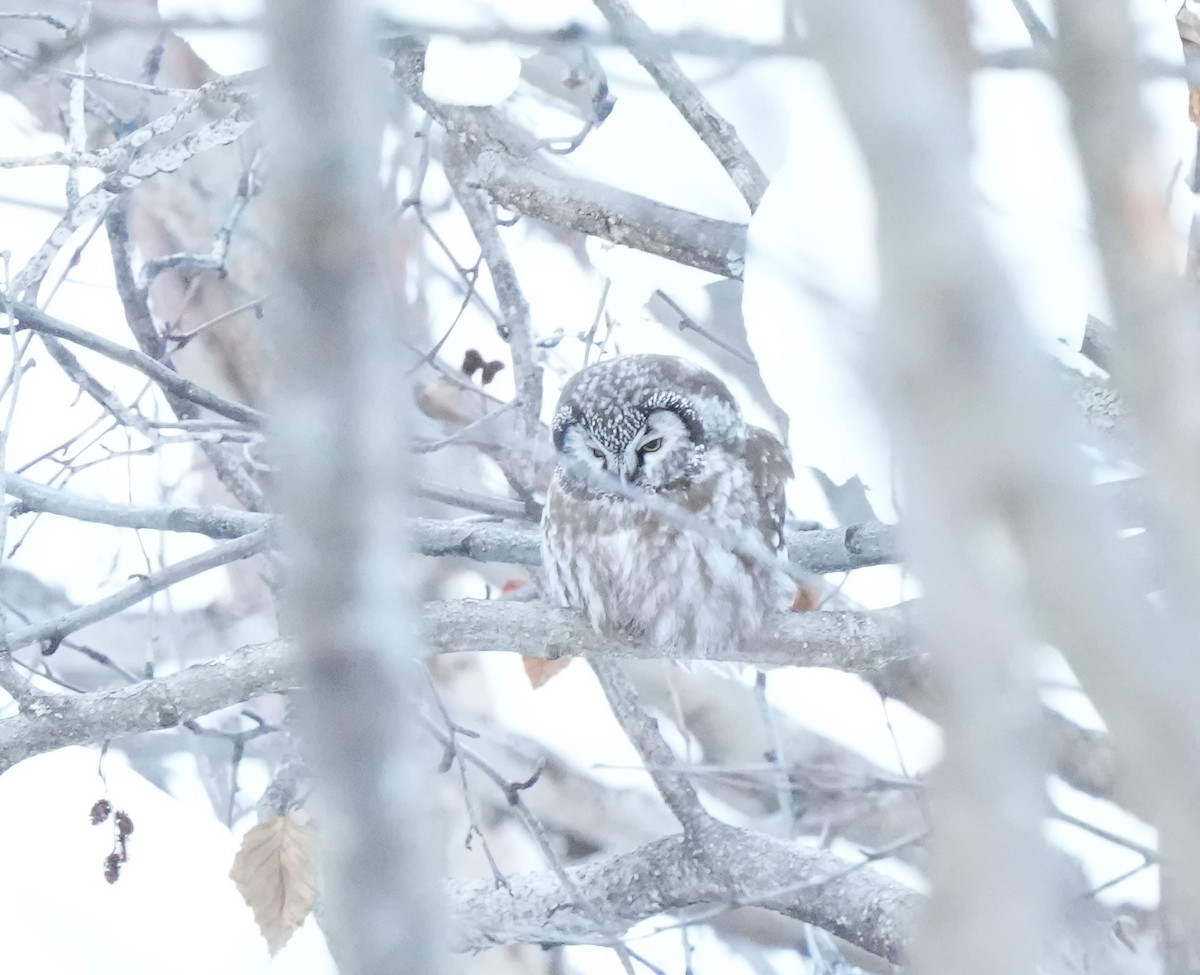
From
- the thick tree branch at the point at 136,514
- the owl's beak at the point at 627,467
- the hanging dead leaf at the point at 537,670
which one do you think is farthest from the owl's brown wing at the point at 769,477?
the thick tree branch at the point at 136,514

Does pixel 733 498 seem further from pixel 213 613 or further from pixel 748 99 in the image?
pixel 213 613

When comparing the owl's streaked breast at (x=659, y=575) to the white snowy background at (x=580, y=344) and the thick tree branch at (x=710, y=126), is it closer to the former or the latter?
the white snowy background at (x=580, y=344)

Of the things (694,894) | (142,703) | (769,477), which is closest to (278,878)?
(142,703)

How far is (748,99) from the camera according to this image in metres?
2.49

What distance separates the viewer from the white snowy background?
210cm

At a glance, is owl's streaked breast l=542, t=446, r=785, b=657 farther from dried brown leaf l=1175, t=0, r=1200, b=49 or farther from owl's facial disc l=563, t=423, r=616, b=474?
dried brown leaf l=1175, t=0, r=1200, b=49

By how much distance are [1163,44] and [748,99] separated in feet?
2.37

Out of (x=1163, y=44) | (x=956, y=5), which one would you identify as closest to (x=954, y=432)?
(x=956, y=5)

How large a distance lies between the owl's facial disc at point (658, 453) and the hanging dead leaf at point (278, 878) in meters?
1.04

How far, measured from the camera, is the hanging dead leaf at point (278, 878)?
8.45 ft

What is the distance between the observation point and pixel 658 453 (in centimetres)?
298

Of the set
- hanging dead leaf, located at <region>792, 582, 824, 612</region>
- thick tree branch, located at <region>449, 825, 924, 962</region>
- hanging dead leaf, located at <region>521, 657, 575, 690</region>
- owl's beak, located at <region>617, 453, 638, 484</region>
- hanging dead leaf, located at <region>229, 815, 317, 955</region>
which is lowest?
thick tree branch, located at <region>449, 825, 924, 962</region>

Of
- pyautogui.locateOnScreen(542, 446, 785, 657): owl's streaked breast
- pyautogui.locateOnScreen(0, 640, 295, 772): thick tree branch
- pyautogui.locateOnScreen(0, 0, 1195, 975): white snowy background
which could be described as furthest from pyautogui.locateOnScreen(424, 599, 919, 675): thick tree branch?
Answer: pyautogui.locateOnScreen(0, 640, 295, 772): thick tree branch

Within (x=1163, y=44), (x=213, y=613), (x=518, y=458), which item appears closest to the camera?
(x=1163, y=44)
